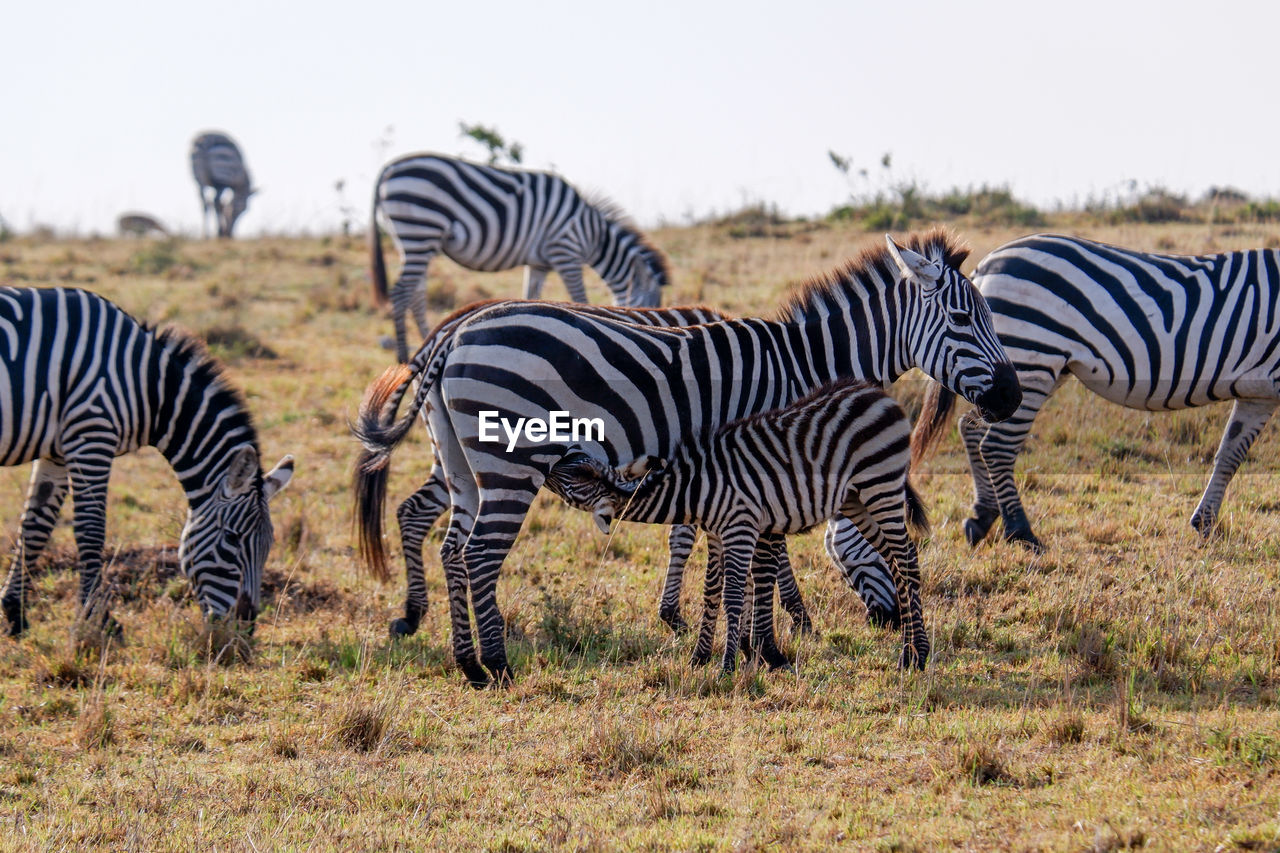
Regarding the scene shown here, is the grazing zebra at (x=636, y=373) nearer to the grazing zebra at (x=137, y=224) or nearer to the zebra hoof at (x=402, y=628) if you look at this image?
the zebra hoof at (x=402, y=628)

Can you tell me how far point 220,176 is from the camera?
33.5 m

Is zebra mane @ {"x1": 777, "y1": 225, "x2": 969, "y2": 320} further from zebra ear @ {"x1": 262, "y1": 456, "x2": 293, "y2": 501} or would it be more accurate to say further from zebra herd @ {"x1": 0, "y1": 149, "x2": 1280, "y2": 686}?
zebra ear @ {"x1": 262, "y1": 456, "x2": 293, "y2": 501}

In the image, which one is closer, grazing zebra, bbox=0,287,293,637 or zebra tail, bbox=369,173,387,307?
grazing zebra, bbox=0,287,293,637

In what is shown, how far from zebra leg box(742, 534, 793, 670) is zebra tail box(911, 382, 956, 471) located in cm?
231

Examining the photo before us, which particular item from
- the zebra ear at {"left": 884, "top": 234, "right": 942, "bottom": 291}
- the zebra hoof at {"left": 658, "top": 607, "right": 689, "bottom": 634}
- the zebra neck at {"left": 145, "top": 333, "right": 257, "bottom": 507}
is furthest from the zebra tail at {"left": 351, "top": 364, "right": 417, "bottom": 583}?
the zebra ear at {"left": 884, "top": 234, "right": 942, "bottom": 291}

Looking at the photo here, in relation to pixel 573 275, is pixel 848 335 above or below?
below

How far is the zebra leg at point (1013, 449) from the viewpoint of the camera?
876 cm

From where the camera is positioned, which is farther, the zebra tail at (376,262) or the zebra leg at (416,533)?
the zebra tail at (376,262)

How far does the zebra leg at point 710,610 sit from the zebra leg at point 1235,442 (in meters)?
4.10

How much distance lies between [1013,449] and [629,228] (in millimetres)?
7566

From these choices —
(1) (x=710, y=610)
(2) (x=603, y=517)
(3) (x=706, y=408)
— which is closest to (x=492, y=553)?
(2) (x=603, y=517)

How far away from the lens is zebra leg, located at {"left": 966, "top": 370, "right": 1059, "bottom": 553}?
8.76 meters
